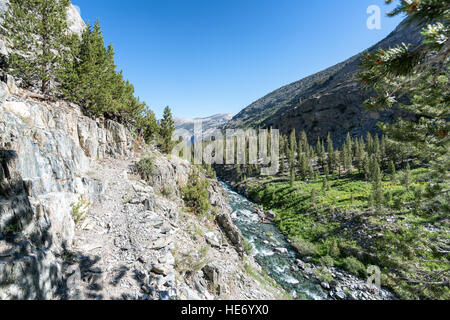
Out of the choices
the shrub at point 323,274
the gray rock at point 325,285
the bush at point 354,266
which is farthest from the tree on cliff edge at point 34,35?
the bush at point 354,266

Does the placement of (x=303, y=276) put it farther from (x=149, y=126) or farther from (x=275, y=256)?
(x=149, y=126)

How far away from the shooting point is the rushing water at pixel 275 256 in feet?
54.5

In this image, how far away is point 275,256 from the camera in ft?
71.5

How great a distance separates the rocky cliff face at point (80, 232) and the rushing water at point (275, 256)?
8056 mm

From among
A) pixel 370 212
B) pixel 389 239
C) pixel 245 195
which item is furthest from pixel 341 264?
pixel 245 195

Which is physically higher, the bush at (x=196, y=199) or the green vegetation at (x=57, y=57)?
the green vegetation at (x=57, y=57)

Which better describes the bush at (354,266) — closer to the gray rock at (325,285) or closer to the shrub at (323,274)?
the shrub at (323,274)

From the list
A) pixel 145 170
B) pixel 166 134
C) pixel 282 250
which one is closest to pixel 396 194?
pixel 282 250

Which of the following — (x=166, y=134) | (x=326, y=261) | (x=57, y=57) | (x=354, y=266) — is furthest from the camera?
(x=166, y=134)

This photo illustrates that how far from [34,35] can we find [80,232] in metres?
15.6

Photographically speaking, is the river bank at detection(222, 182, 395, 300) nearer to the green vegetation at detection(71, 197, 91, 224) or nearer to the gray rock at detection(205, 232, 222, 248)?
the gray rock at detection(205, 232, 222, 248)

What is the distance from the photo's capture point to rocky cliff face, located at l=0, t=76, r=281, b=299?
5.29m

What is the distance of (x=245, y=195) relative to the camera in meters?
52.4
